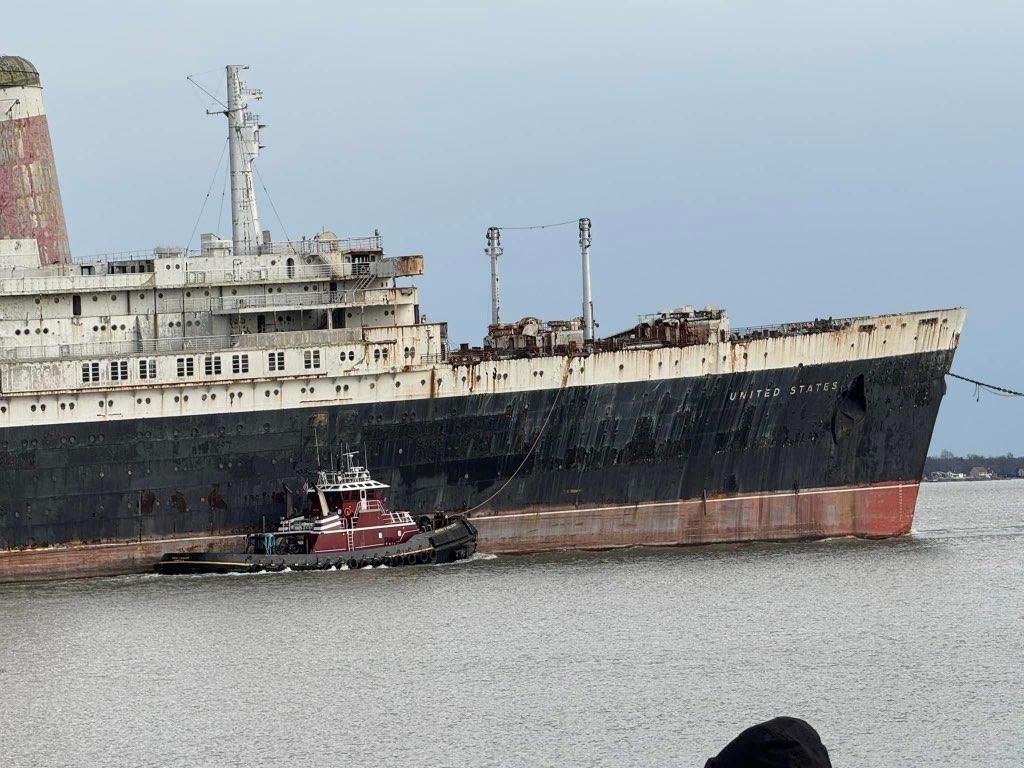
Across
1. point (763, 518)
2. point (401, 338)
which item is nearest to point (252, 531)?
point (401, 338)

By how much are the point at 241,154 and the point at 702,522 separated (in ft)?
45.3

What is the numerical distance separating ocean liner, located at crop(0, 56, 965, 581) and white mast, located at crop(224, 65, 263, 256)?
0.05 metres

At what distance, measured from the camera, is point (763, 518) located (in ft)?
144

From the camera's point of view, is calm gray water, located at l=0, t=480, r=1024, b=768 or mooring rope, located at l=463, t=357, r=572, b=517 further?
mooring rope, located at l=463, t=357, r=572, b=517

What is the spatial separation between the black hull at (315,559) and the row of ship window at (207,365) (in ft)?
13.1

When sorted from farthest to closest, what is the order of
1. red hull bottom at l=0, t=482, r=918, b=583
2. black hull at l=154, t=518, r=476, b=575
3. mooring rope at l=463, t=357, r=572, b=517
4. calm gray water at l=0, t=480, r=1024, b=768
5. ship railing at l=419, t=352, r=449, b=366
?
1. red hull bottom at l=0, t=482, r=918, b=583
2. mooring rope at l=463, t=357, r=572, b=517
3. ship railing at l=419, t=352, r=449, b=366
4. black hull at l=154, t=518, r=476, b=575
5. calm gray water at l=0, t=480, r=1024, b=768

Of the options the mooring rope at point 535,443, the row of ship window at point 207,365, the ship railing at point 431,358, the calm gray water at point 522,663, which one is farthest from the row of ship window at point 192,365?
the mooring rope at point 535,443

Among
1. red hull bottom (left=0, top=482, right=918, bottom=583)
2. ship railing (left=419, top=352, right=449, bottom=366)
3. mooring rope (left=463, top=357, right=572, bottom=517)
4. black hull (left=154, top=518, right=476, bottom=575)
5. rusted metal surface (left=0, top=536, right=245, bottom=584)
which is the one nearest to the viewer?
black hull (left=154, top=518, right=476, bottom=575)

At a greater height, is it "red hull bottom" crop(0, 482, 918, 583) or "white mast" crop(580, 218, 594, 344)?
"white mast" crop(580, 218, 594, 344)

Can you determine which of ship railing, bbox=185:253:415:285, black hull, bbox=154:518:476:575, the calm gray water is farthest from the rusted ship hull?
ship railing, bbox=185:253:415:285

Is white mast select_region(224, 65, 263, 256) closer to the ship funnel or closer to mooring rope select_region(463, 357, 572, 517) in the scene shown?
the ship funnel

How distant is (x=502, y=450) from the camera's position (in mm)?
41906

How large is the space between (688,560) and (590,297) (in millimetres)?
10277

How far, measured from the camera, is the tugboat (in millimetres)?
38719
